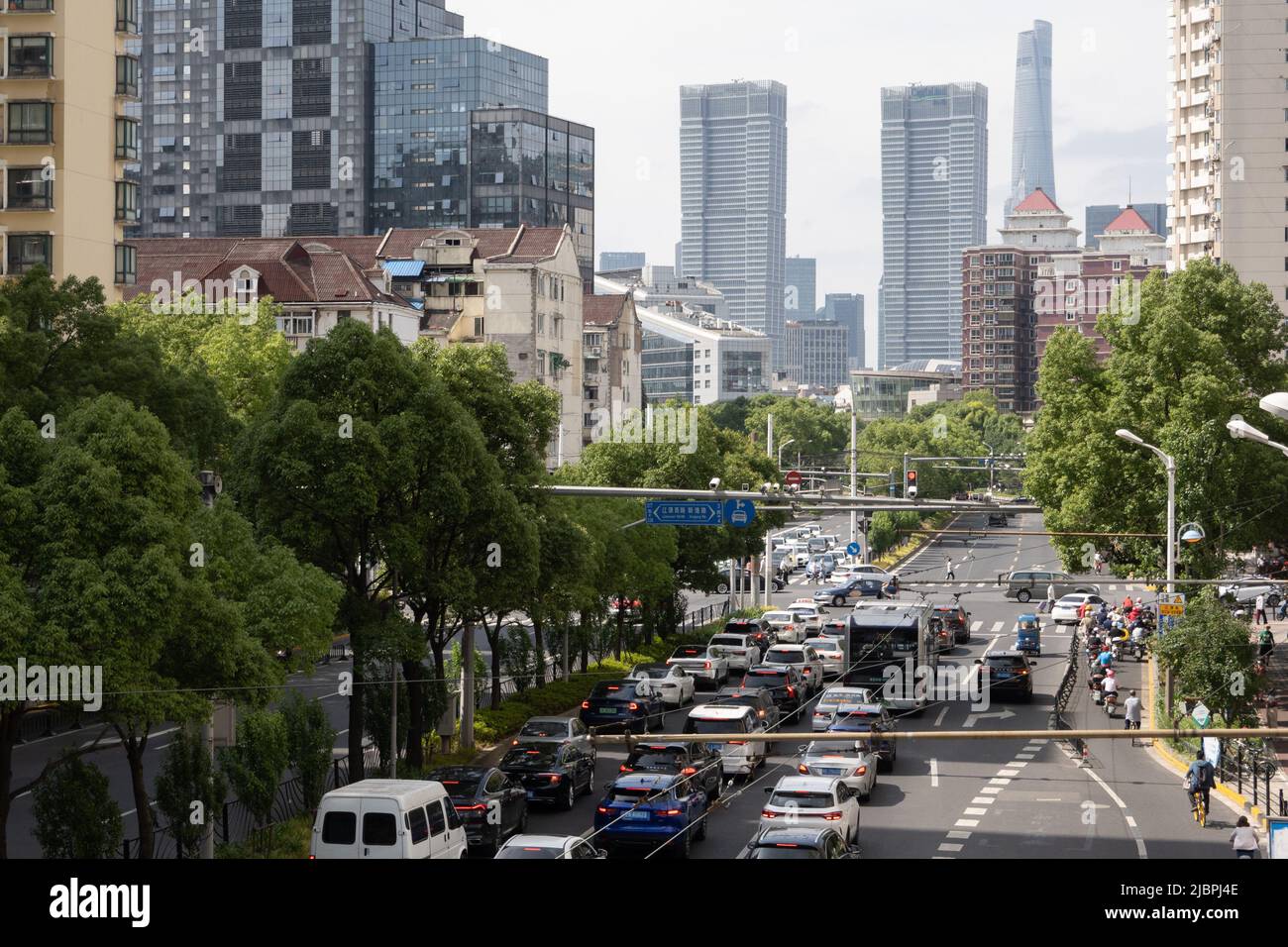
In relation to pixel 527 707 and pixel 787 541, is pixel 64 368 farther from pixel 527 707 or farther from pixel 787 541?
pixel 787 541

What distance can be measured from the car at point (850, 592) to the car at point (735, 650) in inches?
885

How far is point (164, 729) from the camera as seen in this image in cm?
4016

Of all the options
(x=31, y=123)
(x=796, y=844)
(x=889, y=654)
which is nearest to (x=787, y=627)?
(x=889, y=654)

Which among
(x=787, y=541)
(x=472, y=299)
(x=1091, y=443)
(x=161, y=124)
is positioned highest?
(x=161, y=124)

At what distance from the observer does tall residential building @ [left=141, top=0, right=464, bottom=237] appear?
168 meters

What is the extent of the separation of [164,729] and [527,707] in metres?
9.75

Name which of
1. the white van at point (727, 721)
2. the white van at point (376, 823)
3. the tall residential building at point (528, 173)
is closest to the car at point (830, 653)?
the white van at point (727, 721)

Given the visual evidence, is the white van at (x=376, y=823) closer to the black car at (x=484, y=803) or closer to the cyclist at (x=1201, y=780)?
the black car at (x=484, y=803)

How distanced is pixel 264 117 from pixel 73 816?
155302 mm

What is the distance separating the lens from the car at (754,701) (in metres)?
40.8

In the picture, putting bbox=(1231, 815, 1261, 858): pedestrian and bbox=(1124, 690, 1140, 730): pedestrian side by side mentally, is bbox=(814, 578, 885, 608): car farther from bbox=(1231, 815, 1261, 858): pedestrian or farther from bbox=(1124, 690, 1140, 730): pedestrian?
bbox=(1231, 815, 1261, 858): pedestrian

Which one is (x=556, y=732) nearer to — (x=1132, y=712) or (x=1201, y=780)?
(x=1132, y=712)

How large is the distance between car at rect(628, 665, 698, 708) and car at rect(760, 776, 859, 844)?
16350 mm
